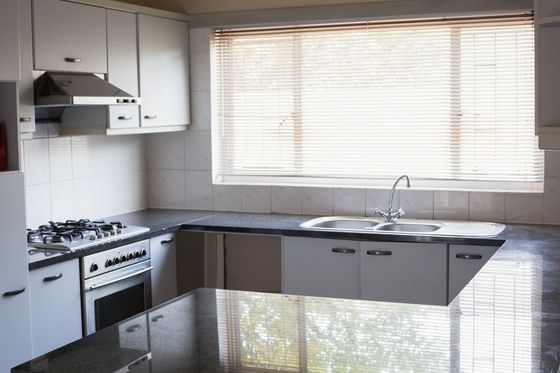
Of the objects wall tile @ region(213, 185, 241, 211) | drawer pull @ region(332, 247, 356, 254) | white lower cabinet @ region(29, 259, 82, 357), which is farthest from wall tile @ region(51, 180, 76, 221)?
drawer pull @ region(332, 247, 356, 254)

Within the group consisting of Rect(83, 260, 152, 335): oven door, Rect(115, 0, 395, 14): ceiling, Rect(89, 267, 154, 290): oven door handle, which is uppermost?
Rect(115, 0, 395, 14): ceiling

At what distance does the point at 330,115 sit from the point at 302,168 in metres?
0.41

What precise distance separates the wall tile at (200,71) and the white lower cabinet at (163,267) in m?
1.12

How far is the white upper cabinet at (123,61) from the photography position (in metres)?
4.76

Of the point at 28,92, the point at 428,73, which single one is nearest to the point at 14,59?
the point at 28,92

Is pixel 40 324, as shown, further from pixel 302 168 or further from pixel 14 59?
pixel 302 168

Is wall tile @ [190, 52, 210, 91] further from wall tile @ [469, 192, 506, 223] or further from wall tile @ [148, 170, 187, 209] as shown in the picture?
wall tile @ [469, 192, 506, 223]

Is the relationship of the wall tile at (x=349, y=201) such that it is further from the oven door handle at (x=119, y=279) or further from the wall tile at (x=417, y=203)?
the oven door handle at (x=119, y=279)

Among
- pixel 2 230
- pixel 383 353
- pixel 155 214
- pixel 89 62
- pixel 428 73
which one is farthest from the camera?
pixel 155 214

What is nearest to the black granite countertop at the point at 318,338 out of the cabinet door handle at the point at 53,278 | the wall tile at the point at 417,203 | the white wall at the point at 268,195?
the cabinet door handle at the point at 53,278

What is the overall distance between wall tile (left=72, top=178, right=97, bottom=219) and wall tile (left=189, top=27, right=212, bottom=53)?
114cm

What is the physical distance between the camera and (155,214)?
217 inches

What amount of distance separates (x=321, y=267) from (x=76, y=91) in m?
1.68

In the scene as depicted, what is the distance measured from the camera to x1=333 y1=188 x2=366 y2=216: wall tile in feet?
17.2
